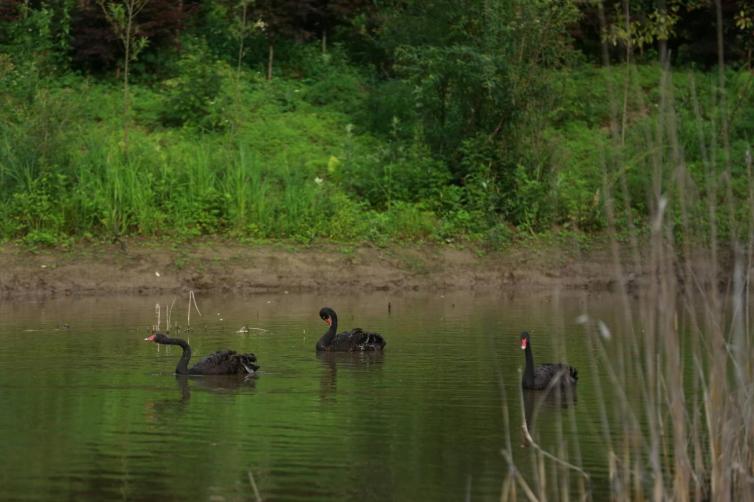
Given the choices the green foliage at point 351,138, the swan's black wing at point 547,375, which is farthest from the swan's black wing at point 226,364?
the green foliage at point 351,138

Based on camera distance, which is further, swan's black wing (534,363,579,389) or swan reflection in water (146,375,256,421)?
swan's black wing (534,363,579,389)

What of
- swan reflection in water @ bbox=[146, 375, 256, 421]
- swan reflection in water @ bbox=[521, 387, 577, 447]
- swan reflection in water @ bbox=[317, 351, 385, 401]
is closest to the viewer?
swan reflection in water @ bbox=[521, 387, 577, 447]

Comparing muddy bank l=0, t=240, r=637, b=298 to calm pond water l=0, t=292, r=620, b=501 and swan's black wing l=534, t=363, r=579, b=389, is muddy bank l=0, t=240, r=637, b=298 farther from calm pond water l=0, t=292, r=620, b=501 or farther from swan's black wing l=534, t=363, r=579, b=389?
swan's black wing l=534, t=363, r=579, b=389

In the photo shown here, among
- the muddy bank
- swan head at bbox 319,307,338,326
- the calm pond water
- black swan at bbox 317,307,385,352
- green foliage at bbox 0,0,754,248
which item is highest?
green foliage at bbox 0,0,754,248

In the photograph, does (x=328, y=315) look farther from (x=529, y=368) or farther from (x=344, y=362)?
(x=529, y=368)

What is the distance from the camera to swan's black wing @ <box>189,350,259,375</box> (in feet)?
54.2

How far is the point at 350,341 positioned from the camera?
1873 centimetres

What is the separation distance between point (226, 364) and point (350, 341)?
256cm

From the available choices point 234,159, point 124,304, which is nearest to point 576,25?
point 234,159

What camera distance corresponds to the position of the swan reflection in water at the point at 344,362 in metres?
16.8

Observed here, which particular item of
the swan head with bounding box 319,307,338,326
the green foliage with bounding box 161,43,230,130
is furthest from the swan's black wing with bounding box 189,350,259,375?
the green foliage with bounding box 161,43,230,130

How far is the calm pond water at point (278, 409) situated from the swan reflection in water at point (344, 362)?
0.13ft

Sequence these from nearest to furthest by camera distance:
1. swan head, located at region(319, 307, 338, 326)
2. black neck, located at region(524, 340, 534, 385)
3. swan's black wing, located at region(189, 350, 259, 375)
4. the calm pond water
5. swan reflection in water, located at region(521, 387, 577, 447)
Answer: the calm pond water, swan reflection in water, located at region(521, 387, 577, 447), black neck, located at region(524, 340, 534, 385), swan's black wing, located at region(189, 350, 259, 375), swan head, located at region(319, 307, 338, 326)

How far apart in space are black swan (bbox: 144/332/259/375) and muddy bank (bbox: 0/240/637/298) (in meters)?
9.09
